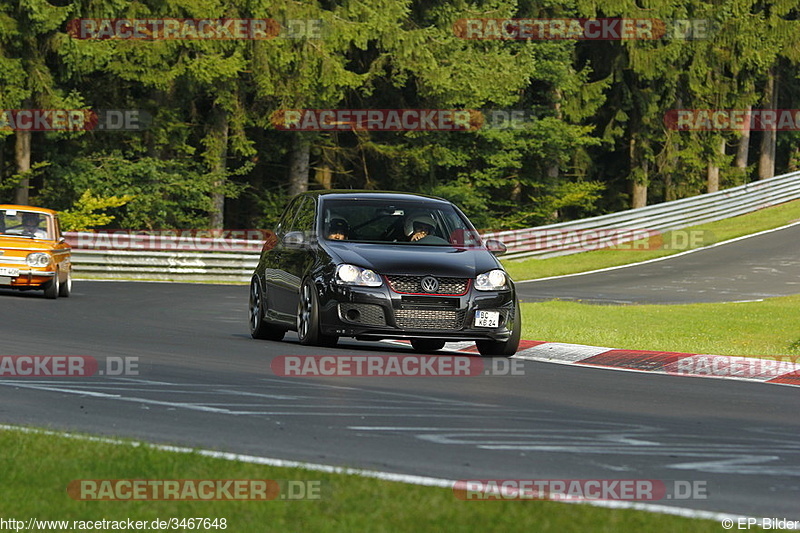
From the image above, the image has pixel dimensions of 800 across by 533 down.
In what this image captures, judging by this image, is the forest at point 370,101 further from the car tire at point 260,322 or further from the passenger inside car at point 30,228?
the car tire at point 260,322

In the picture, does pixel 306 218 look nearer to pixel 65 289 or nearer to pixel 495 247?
pixel 495 247

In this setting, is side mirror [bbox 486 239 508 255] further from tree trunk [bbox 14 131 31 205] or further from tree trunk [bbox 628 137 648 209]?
tree trunk [bbox 628 137 648 209]

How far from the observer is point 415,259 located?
47.1ft

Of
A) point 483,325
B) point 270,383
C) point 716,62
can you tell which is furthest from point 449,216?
point 716,62

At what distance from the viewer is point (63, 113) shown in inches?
1521

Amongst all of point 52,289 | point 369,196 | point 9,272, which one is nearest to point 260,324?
Answer: point 369,196

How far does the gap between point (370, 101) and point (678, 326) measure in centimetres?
2848

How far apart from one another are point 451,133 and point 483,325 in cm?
3521

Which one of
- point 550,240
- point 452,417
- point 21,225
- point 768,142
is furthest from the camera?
point 768,142

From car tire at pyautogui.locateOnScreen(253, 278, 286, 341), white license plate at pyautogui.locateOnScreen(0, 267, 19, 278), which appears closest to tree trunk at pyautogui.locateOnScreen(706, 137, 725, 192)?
white license plate at pyautogui.locateOnScreen(0, 267, 19, 278)

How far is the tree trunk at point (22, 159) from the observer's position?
38188mm

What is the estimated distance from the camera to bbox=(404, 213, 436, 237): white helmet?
1532 centimetres

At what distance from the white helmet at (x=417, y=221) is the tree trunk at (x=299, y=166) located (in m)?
29.3

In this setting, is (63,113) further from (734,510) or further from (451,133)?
(734,510)
